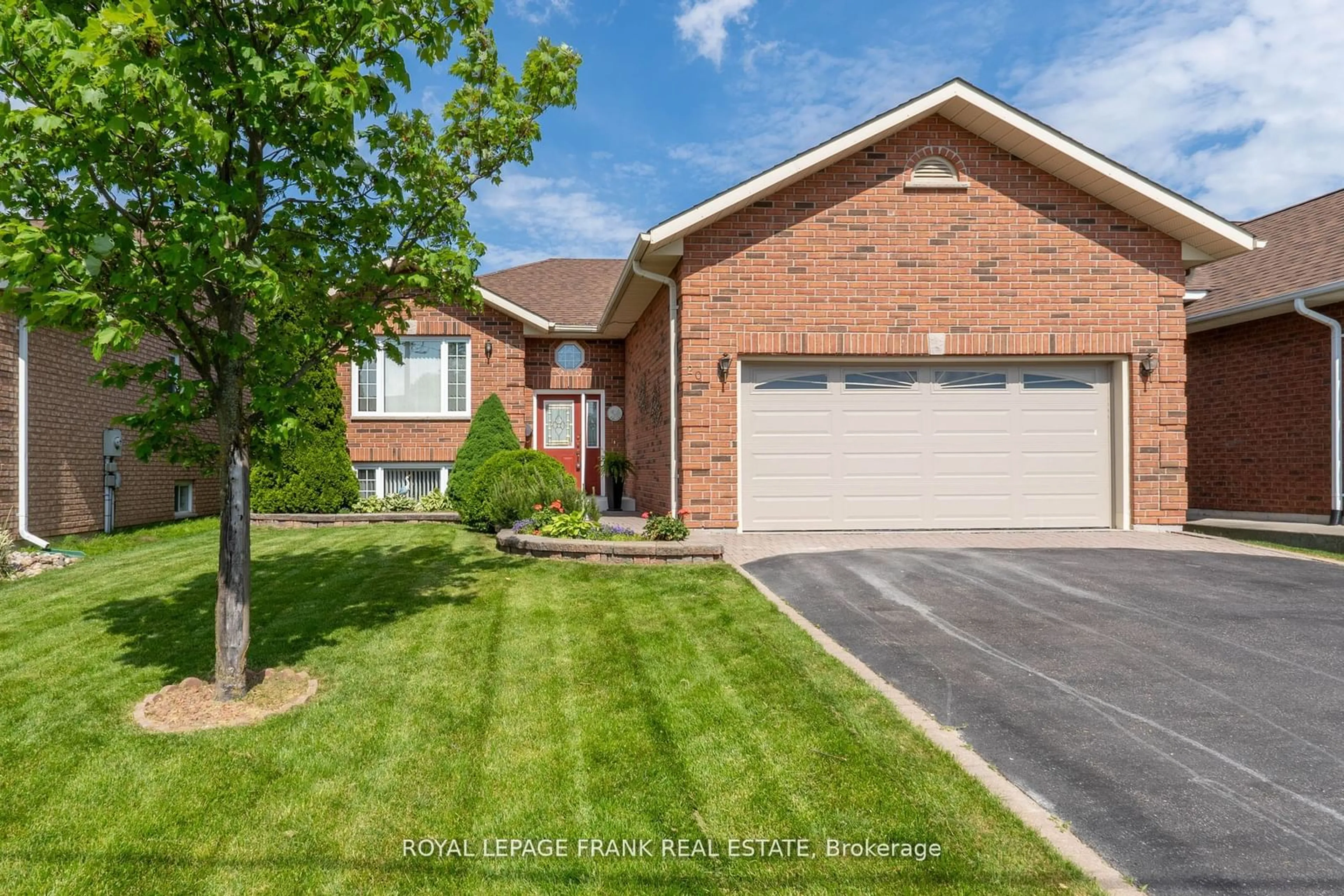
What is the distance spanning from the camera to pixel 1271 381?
11484 mm

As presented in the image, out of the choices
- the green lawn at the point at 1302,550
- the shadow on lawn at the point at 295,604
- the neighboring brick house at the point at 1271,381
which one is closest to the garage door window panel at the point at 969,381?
the green lawn at the point at 1302,550

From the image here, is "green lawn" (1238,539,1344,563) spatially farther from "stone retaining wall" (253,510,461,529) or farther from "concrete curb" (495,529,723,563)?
"stone retaining wall" (253,510,461,529)

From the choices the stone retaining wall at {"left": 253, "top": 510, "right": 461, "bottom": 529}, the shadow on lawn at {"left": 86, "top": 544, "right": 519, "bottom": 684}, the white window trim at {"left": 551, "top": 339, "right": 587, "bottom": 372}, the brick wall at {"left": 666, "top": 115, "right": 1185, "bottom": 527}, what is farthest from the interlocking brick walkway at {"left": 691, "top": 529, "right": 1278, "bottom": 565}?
the white window trim at {"left": 551, "top": 339, "right": 587, "bottom": 372}

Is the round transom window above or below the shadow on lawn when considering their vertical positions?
above

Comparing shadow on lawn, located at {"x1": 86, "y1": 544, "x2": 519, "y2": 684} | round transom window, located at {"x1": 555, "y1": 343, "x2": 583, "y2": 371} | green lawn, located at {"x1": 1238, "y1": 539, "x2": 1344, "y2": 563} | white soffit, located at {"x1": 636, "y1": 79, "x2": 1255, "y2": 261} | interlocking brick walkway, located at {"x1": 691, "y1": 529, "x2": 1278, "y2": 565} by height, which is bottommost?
shadow on lawn, located at {"x1": 86, "y1": 544, "x2": 519, "y2": 684}

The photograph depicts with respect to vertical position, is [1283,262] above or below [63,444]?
above

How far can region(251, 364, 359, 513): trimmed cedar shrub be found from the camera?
40.9ft

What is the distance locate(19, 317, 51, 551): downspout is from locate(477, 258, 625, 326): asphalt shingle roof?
7023mm

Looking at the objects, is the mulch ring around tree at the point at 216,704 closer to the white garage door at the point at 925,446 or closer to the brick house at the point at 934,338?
the brick house at the point at 934,338

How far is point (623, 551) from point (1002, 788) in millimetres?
5228

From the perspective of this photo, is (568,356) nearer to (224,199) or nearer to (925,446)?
(925,446)

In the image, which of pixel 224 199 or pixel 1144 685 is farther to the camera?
pixel 1144 685

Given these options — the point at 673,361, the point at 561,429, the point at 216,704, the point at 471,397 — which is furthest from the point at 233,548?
the point at 561,429

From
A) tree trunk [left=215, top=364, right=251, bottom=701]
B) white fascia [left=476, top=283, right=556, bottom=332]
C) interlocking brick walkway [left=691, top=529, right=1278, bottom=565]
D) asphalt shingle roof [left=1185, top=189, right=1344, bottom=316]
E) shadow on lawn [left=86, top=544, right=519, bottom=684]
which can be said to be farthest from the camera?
white fascia [left=476, top=283, right=556, bottom=332]
